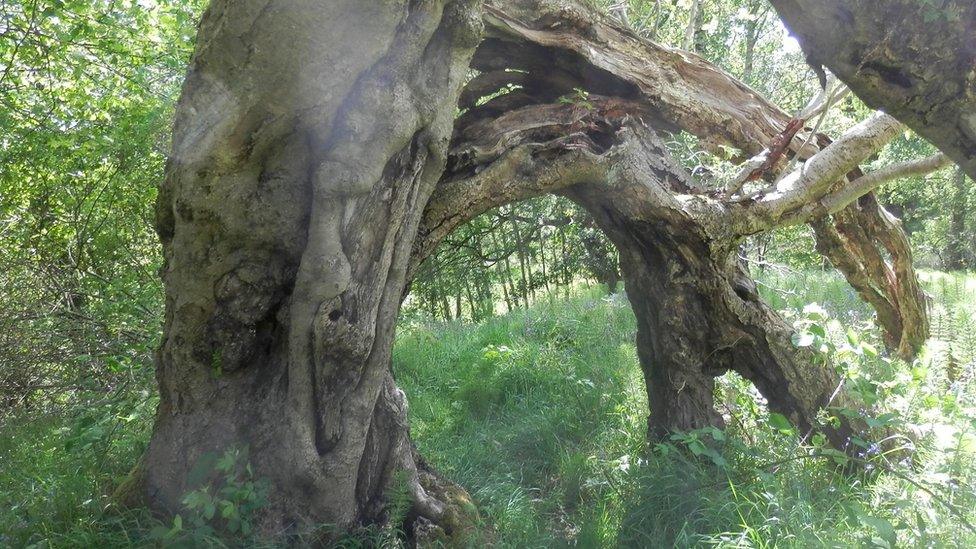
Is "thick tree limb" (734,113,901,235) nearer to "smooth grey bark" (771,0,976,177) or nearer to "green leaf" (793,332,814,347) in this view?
"green leaf" (793,332,814,347)

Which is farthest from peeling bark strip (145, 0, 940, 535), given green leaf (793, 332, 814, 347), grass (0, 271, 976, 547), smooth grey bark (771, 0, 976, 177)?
smooth grey bark (771, 0, 976, 177)

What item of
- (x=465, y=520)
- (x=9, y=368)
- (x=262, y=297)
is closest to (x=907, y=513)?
(x=465, y=520)

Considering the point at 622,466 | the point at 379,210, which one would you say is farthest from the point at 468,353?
the point at 379,210

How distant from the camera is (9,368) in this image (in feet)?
18.0

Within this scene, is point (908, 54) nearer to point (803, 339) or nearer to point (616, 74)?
point (803, 339)

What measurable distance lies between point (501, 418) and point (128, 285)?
10.3ft

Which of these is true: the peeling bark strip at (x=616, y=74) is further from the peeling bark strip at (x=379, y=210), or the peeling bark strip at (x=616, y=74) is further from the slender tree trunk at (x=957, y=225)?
the slender tree trunk at (x=957, y=225)

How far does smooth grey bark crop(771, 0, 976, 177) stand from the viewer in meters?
2.21

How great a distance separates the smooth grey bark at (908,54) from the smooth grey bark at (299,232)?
1.39 meters

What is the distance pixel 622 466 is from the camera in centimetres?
411

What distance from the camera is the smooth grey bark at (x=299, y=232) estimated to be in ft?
8.56

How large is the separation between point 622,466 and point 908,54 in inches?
106

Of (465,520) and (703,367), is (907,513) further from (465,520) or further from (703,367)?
(465,520)

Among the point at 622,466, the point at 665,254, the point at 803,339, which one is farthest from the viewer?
the point at 665,254
